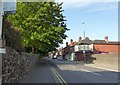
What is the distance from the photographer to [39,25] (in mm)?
57625

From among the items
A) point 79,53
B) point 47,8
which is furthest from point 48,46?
point 79,53

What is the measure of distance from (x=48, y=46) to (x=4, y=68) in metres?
47.0

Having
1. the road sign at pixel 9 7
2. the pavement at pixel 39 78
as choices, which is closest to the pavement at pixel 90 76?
the pavement at pixel 39 78

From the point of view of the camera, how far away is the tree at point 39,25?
56.3m

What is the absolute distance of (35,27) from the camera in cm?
5650

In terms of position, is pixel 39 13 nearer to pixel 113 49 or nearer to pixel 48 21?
pixel 48 21

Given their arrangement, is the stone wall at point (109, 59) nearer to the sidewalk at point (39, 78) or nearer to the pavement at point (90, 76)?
Result: the pavement at point (90, 76)

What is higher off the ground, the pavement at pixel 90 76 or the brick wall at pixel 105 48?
the brick wall at pixel 105 48

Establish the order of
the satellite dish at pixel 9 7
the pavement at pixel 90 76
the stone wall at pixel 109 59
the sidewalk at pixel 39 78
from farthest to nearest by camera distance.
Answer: the stone wall at pixel 109 59 → the pavement at pixel 90 76 → the sidewalk at pixel 39 78 → the satellite dish at pixel 9 7

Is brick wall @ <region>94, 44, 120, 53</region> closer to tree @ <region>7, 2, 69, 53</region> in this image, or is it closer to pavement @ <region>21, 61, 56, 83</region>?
tree @ <region>7, 2, 69, 53</region>

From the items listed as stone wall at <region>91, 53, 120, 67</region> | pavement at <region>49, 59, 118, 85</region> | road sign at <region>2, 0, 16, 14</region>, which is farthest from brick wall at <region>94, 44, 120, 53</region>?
road sign at <region>2, 0, 16, 14</region>

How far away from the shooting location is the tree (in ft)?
185

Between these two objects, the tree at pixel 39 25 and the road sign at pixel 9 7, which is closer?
the road sign at pixel 9 7

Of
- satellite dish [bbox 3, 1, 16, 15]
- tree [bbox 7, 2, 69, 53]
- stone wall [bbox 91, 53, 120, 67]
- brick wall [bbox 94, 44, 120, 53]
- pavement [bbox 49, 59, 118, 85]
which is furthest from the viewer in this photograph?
brick wall [bbox 94, 44, 120, 53]
